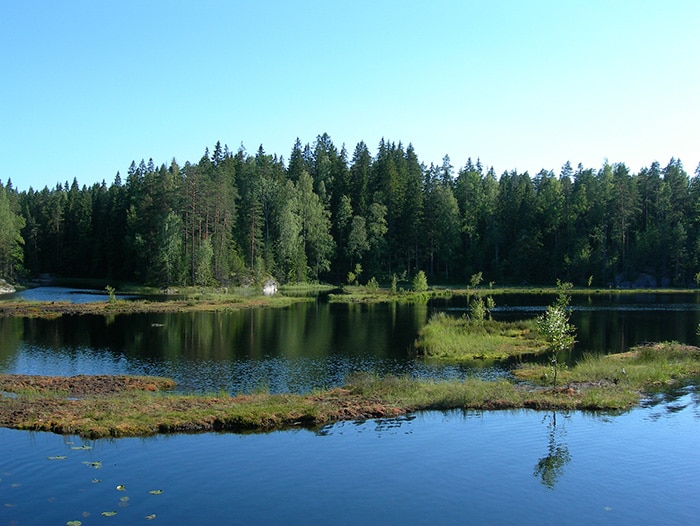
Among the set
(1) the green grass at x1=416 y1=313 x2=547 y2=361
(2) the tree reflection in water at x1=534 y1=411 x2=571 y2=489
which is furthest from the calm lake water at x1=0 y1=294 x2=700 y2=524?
(1) the green grass at x1=416 y1=313 x2=547 y2=361

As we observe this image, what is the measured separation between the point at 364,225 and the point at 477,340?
86.3m

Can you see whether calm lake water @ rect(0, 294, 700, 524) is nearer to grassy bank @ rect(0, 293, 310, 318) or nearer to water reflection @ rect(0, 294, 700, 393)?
water reflection @ rect(0, 294, 700, 393)

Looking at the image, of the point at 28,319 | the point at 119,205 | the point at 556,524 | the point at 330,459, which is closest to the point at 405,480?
the point at 330,459

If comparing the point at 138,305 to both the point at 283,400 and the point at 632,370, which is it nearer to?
the point at 283,400

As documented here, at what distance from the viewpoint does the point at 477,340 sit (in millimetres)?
54688

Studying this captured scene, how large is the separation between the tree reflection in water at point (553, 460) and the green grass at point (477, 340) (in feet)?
66.0

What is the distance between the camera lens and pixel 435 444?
27.1 m

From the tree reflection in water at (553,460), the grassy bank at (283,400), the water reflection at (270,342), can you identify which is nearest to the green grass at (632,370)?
the grassy bank at (283,400)

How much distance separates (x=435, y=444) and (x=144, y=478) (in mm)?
12594

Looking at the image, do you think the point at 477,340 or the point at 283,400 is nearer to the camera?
the point at 283,400

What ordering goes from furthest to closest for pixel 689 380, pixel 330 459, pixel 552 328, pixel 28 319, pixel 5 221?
pixel 5 221, pixel 28 319, pixel 689 380, pixel 552 328, pixel 330 459

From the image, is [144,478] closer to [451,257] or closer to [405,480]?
[405,480]

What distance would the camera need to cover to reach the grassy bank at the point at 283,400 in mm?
28797

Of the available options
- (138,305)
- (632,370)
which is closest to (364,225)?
(138,305)
